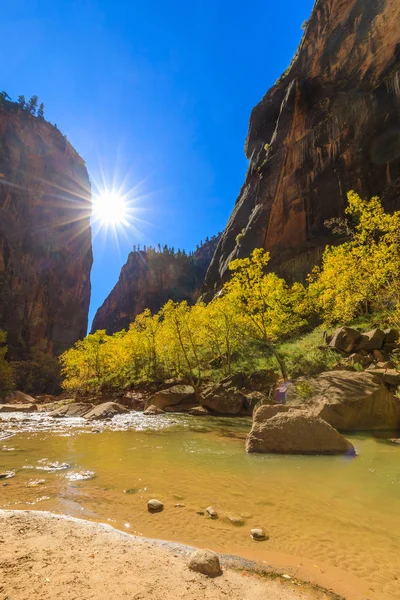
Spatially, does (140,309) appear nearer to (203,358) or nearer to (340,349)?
(203,358)

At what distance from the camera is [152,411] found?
22.0 metres

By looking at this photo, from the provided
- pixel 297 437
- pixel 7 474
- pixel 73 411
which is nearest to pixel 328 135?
pixel 297 437

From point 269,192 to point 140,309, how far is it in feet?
278

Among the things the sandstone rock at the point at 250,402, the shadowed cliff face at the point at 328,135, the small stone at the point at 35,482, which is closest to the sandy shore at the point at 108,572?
the small stone at the point at 35,482

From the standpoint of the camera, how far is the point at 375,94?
39.6 meters

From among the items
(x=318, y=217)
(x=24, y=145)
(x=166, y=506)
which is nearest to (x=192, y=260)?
(x=24, y=145)

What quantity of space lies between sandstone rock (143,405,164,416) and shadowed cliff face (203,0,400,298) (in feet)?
100

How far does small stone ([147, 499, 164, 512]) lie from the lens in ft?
17.3

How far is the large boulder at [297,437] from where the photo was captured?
9.06 m

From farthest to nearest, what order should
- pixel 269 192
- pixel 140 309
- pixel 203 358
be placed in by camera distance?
pixel 140 309
pixel 269 192
pixel 203 358

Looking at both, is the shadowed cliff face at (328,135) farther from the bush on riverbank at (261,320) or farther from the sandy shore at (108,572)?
the sandy shore at (108,572)

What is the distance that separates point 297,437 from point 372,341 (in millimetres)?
10827

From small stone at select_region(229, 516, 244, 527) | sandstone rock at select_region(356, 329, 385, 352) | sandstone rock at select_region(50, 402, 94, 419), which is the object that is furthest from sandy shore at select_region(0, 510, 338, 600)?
sandstone rock at select_region(50, 402, 94, 419)

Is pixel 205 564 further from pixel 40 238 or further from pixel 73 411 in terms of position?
pixel 40 238
